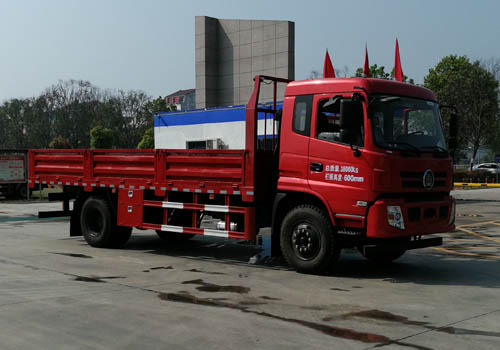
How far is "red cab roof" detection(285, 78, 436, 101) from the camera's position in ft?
26.7

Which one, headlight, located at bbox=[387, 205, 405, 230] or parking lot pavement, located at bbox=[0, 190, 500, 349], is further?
headlight, located at bbox=[387, 205, 405, 230]

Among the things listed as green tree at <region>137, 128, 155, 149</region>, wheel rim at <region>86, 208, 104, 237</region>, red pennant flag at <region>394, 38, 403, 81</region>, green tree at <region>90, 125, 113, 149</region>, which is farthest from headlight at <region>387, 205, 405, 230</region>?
green tree at <region>137, 128, 155, 149</region>

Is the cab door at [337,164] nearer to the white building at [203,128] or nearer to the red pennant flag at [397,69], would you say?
the red pennant flag at [397,69]

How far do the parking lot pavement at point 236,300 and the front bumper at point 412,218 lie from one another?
0.74m

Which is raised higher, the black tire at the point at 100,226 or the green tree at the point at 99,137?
the green tree at the point at 99,137

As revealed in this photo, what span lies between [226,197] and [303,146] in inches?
69.2

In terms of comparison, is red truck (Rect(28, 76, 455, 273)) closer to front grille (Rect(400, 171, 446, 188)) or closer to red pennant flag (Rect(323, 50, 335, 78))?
front grille (Rect(400, 171, 446, 188))

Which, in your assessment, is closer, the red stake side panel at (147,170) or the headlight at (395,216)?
the headlight at (395,216)

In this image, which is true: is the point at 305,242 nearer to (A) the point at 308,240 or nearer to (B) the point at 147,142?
(A) the point at 308,240

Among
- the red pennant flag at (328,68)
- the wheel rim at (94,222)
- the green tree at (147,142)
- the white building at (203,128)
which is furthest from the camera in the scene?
the green tree at (147,142)

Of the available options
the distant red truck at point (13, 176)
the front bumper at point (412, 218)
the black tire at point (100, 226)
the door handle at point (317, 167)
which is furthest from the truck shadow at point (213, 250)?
the distant red truck at point (13, 176)

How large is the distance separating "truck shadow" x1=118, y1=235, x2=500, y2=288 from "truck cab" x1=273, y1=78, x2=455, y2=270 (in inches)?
22.4

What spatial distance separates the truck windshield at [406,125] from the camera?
8016 mm

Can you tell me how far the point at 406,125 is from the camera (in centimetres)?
834
